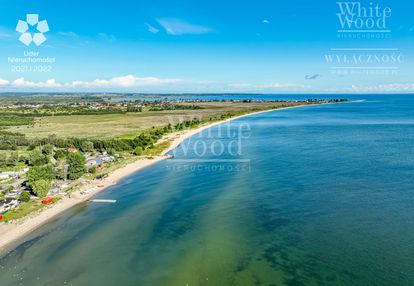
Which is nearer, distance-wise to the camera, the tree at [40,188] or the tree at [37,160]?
the tree at [40,188]

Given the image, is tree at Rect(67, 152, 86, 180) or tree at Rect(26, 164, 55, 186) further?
tree at Rect(67, 152, 86, 180)

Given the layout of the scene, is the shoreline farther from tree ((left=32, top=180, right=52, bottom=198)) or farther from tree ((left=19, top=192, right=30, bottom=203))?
tree ((left=19, top=192, right=30, bottom=203))

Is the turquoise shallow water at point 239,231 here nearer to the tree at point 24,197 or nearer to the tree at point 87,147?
the tree at point 24,197

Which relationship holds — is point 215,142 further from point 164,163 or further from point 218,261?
point 218,261

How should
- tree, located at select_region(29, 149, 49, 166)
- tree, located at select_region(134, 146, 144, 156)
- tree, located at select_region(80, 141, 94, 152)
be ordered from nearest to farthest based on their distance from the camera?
1. tree, located at select_region(29, 149, 49, 166)
2. tree, located at select_region(134, 146, 144, 156)
3. tree, located at select_region(80, 141, 94, 152)

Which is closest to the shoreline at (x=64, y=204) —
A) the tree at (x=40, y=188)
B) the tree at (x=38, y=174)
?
the tree at (x=40, y=188)

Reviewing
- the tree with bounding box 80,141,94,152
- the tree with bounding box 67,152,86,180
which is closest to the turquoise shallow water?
the tree with bounding box 67,152,86,180

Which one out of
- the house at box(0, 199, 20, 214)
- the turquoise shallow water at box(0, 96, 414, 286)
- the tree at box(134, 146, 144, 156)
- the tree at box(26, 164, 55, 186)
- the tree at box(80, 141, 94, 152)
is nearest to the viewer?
the turquoise shallow water at box(0, 96, 414, 286)

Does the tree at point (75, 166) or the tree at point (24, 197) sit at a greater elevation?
the tree at point (75, 166)
